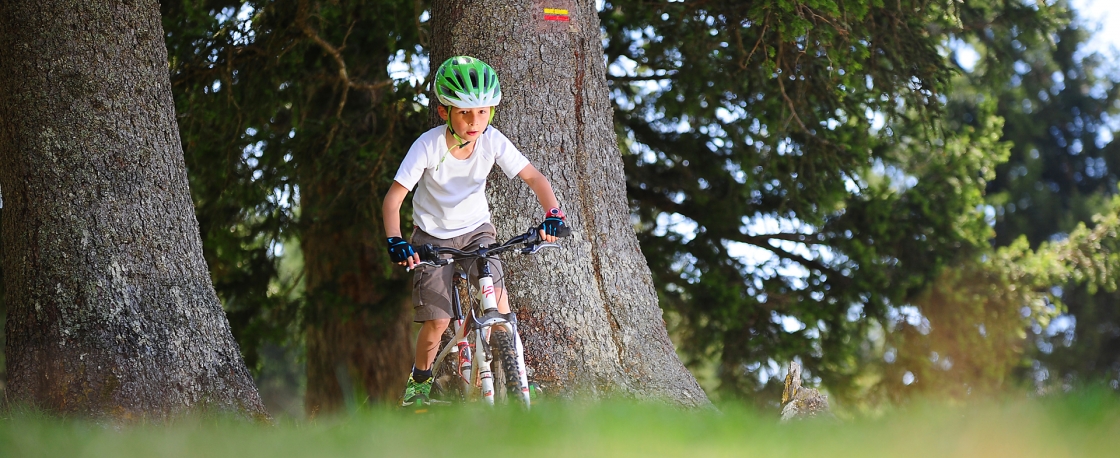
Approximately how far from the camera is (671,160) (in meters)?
11.5

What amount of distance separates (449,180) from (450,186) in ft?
0.10

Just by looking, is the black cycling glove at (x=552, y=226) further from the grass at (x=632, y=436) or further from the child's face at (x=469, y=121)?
the grass at (x=632, y=436)

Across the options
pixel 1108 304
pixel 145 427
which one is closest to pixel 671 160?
pixel 145 427

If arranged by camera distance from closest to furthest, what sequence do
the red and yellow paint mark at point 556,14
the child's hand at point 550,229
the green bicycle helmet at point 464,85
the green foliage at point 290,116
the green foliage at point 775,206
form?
the child's hand at point 550,229
the green bicycle helmet at point 464,85
the red and yellow paint mark at point 556,14
the green foliage at point 290,116
the green foliage at point 775,206

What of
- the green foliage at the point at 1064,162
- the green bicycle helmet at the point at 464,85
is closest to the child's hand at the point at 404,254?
the green bicycle helmet at the point at 464,85

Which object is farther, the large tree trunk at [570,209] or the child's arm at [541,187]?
the large tree trunk at [570,209]

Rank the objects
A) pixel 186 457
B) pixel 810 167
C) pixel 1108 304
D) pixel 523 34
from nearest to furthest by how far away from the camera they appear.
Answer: pixel 186 457
pixel 523 34
pixel 810 167
pixel 1108 304

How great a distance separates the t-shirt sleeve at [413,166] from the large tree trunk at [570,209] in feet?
3.19

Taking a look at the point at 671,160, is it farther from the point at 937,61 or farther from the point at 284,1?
the point at 284,1

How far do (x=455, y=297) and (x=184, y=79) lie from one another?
5407 mm

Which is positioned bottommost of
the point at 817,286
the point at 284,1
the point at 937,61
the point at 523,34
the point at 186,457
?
the point at 186,457

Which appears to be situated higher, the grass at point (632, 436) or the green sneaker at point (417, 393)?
the green sneaker at point (417, 393)

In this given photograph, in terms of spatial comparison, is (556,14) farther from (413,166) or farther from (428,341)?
(428,341)

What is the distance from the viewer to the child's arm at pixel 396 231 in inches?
165
